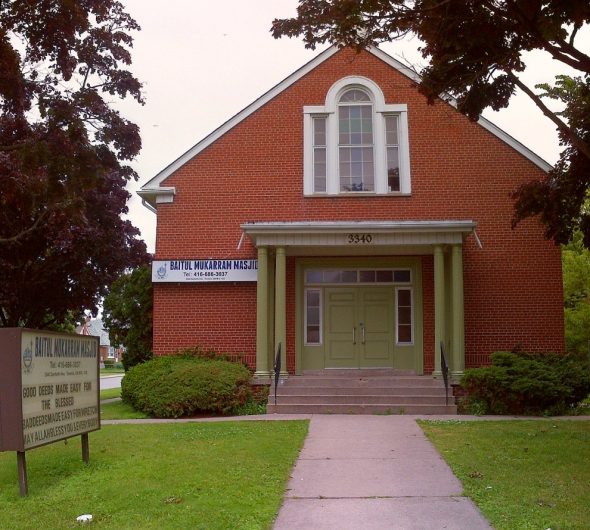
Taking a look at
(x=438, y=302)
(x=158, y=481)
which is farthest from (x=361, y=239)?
(x=158, y=481)

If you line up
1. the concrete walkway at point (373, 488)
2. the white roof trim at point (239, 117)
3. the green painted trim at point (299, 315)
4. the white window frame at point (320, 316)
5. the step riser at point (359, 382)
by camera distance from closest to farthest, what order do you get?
the concrete walkway at point (373, 488), the step riser at point (359, 382), the green painted trim at point (299, 315), the white window frame at point (320, 316), the white roof trim at point (239, 117)

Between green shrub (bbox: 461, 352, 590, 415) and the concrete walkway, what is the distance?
3.33 metres

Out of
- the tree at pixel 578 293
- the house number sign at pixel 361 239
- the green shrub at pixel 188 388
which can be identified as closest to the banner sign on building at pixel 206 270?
the green shrub at pixel 188 388

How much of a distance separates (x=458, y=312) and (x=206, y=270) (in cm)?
572

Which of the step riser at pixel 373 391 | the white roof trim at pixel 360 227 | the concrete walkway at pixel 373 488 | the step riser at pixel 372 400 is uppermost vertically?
the white roof trim at pixel 360 227

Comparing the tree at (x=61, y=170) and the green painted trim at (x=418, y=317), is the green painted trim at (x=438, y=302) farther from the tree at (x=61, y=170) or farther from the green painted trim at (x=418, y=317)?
the tree at (x=61, y=170)

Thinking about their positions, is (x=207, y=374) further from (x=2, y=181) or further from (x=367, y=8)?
(x=367, y=8)

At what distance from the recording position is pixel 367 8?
28.0 feet

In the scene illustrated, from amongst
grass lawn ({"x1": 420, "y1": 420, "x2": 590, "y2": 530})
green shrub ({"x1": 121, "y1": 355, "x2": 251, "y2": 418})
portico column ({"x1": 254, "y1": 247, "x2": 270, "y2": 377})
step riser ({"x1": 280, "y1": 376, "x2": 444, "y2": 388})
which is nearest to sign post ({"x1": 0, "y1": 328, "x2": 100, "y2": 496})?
grass lawn ({"x1": 420, "y1": 420, "x2": 590, "y2": 530})

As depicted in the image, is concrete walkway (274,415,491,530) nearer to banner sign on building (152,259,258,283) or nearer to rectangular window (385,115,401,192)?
banner sign on building (152,259,258,283)

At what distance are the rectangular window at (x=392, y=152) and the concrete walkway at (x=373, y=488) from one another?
7.58 metres

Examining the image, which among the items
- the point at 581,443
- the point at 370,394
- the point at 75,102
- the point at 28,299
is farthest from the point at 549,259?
the point at 28,299

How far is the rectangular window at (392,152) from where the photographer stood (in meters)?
17.2

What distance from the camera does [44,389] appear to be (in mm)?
7602
